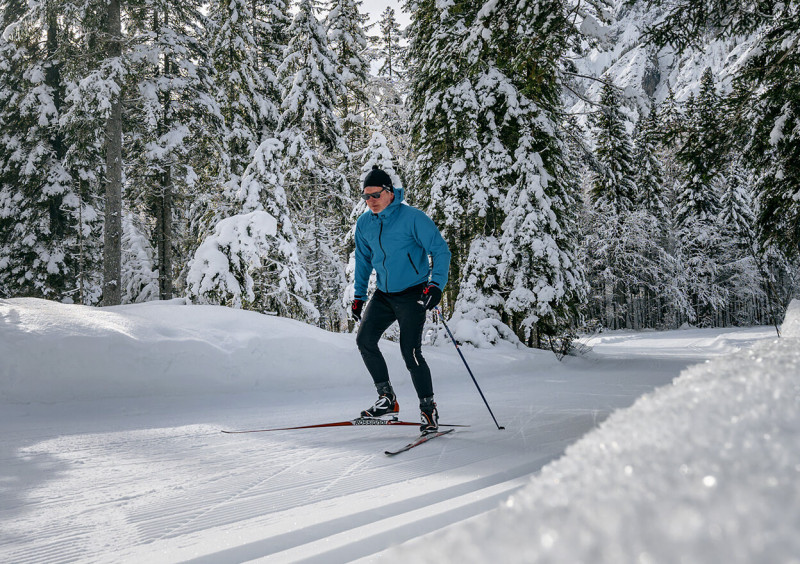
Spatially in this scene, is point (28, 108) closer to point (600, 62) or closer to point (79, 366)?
point (79, 366)

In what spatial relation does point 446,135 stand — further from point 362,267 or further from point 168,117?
point 168,117

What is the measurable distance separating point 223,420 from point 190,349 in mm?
1347

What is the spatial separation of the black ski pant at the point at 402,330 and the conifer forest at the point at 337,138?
317cm

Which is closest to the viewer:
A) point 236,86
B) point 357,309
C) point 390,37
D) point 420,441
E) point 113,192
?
point 420,441

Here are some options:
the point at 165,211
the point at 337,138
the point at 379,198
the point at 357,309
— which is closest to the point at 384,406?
the point at 357,309

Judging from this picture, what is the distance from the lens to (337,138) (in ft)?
60.2

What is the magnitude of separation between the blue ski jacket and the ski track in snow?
1365mm

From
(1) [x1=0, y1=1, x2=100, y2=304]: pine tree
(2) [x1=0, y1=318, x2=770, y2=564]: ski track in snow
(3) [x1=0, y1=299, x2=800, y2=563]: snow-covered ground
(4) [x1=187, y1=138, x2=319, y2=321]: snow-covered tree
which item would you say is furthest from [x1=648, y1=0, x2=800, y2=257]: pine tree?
(1) [x1=0, y1=1, x2=100, y2=304]: pine tree

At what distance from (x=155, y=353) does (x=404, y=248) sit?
309 centimetres

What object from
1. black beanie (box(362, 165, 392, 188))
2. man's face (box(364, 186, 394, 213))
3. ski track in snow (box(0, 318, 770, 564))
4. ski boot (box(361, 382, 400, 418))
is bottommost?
ski track in snow (box(0, 318, 770, 564))

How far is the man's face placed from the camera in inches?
173

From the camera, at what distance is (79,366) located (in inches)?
194

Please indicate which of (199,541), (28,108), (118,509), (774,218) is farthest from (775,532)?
(28,108)

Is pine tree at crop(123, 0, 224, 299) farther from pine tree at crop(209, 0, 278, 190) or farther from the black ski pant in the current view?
the black ski pant
